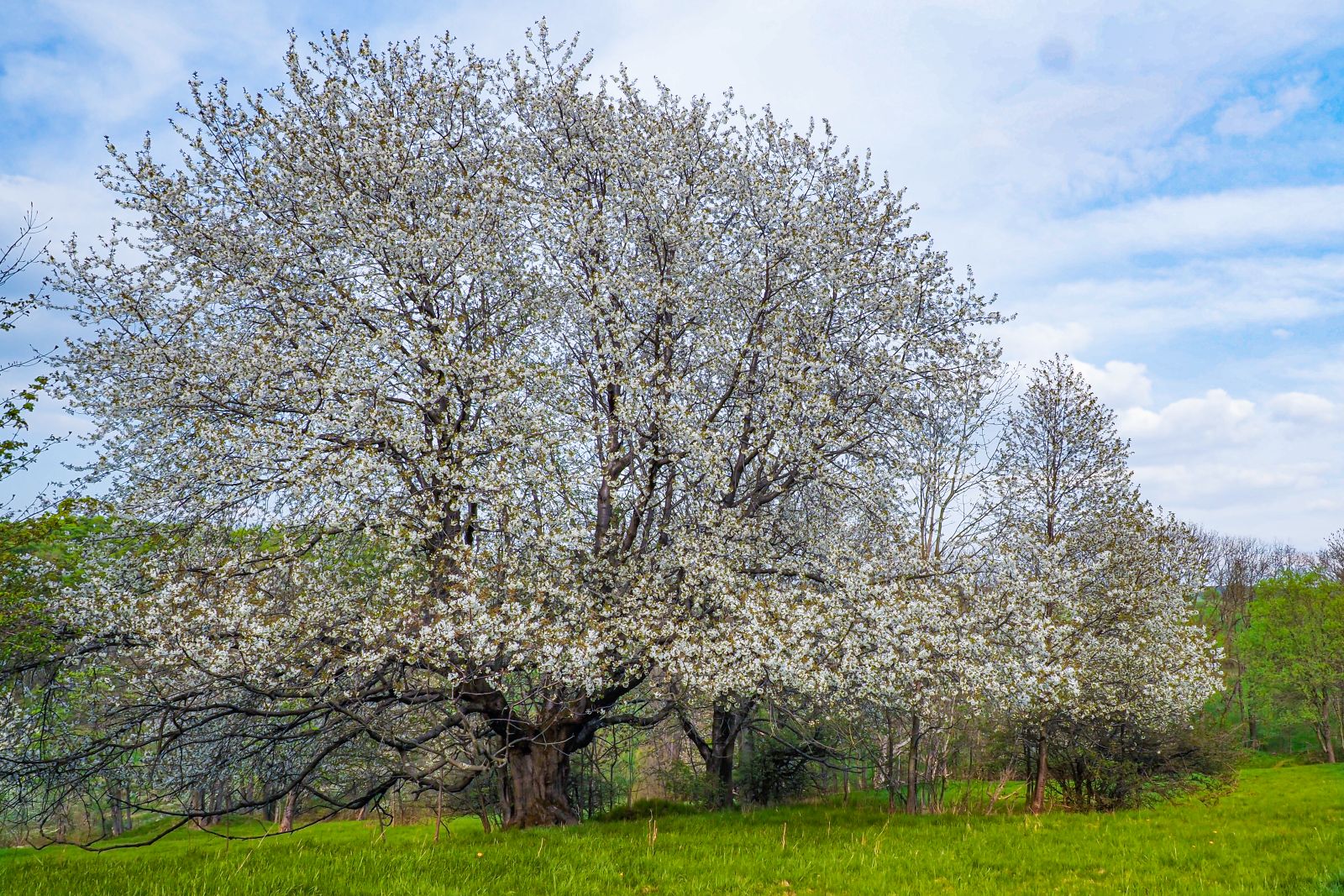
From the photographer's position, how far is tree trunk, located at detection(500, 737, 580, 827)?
15.6m

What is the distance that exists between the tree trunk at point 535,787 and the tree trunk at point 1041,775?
37.7ft

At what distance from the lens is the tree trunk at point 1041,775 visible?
1891cm

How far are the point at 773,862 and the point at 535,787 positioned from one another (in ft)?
24.0

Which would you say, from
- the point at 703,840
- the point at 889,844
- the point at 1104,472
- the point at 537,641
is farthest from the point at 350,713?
the point at 1104,472

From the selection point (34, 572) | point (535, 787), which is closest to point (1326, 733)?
point (535, 787)

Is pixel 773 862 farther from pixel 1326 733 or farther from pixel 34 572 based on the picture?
pixel 1326 733

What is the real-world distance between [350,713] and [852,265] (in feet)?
39.0

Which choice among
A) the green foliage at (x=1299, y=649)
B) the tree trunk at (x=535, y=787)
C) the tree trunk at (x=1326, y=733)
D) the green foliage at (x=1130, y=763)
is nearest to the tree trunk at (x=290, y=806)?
the tree trunk at (x=535, y=787)

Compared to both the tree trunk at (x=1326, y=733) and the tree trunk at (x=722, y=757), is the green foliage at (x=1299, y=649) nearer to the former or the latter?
the tree trunk at (x=1326, y=733)

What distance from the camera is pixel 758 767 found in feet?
64.7

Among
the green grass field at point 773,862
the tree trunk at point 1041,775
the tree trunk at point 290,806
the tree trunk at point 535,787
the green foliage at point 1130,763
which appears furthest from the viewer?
the tree trunk at point 1041,775

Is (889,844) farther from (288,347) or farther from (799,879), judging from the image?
(288,347)

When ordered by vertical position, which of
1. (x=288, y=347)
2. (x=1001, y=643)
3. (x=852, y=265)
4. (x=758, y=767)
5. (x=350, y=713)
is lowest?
(x=758, y=767)

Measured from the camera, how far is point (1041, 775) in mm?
19156
